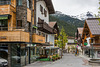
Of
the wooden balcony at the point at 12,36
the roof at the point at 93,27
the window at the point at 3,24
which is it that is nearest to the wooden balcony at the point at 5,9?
the window at the point at 3,24

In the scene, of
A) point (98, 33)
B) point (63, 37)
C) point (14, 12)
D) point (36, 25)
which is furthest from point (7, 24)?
point (63, 37)

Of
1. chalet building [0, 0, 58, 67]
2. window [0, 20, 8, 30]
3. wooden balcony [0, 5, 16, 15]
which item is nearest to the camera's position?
chalet building [0, 0, 58, 67]

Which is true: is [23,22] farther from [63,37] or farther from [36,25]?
[63,37]

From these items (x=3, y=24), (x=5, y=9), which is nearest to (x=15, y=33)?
(x=5, y=9)

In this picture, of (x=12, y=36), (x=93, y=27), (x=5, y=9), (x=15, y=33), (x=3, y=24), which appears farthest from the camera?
(x=93, y=27)

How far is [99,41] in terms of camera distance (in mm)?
42156

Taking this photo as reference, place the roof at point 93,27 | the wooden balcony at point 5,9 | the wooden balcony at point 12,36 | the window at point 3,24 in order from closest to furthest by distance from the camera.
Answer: the wooden balcony at point 12,36, the wooden balcony at point 5,9, the window at point 3,24, the roof at point 93,27

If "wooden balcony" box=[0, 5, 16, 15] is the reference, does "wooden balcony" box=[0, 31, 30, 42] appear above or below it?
below

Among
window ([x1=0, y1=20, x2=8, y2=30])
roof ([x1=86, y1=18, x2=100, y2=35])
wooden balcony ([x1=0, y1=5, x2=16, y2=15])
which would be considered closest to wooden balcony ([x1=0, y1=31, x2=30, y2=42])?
window ([x1=0, y1=20, x2=8, y2=30])

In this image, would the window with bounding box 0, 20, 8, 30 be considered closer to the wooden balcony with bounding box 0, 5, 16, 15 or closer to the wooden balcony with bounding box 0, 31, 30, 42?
the wooden balcony with bounding box 0, 5, 16, 15

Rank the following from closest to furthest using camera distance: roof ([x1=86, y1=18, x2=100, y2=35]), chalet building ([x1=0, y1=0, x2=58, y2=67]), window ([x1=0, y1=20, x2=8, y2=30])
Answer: chalet building ([x1=0, y1=0, x2=58, y2=67])
window ([x1=0, y1=20, x2=8, y2=30])
roof ([x1=86, y1=18, x2=100, y2=35])

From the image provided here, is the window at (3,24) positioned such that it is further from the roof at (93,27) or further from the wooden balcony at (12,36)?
the roof at (93,27)

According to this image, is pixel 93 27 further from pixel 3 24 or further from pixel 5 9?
pixel 5 9

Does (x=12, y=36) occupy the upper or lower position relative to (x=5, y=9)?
lower
